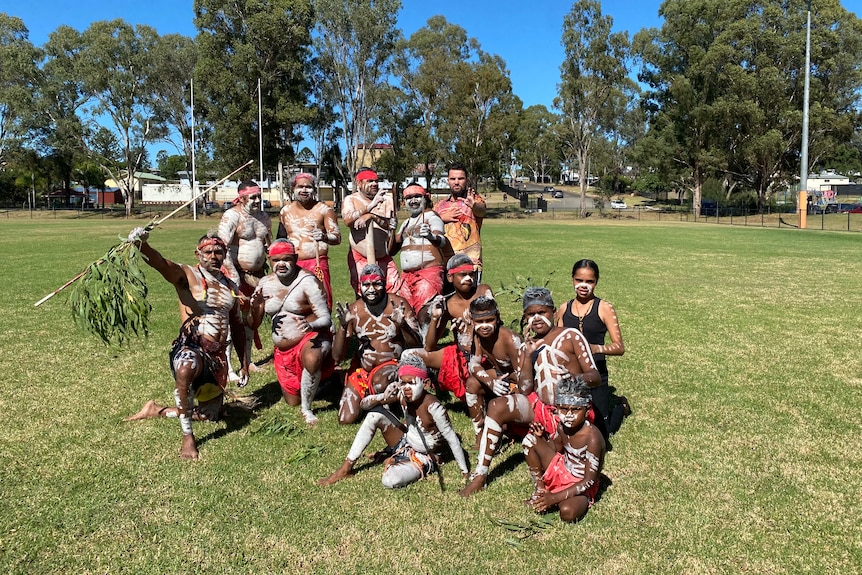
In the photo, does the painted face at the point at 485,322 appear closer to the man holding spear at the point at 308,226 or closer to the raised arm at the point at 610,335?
the raised arm at the point at 610,335

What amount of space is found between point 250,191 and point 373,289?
2.74 m

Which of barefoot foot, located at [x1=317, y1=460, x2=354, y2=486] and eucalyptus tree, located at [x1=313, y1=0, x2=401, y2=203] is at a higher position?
eucalyptus tree, located at [x1=313, y1=0, x2=401, y2=203]

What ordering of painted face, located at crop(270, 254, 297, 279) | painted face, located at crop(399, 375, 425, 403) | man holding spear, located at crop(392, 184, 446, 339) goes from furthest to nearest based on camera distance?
man holding spear, located at crop(392, 184, 446, 339)
painted face, located at crop(270, 254, 297, 279)
painted face, located at crop(399, 375, 425, 403)

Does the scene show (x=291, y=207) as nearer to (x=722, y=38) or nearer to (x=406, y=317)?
(x=406, y=317)

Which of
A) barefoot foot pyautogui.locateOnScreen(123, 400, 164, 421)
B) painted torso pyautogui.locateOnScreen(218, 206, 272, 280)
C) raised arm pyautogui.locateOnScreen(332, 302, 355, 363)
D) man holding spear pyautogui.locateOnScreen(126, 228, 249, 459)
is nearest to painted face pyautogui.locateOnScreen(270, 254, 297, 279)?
man holding spear pyautogui.locateOnScreen(126, 228, 249, 459)

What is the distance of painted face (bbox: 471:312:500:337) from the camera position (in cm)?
466

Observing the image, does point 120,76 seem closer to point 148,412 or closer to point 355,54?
point 355,54

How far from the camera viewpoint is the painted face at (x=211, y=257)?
5254mm

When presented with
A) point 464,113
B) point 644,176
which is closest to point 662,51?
point 464,113

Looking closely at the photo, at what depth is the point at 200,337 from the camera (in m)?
5.29

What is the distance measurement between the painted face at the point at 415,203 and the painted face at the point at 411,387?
2.28 metres

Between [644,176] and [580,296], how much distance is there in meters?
93.3

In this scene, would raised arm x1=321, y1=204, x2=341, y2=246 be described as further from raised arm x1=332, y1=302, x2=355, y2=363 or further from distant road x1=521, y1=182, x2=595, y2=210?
distant road x1=521, y1=182, x2=595, y2=210

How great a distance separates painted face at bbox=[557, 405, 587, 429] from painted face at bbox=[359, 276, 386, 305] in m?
1.95
